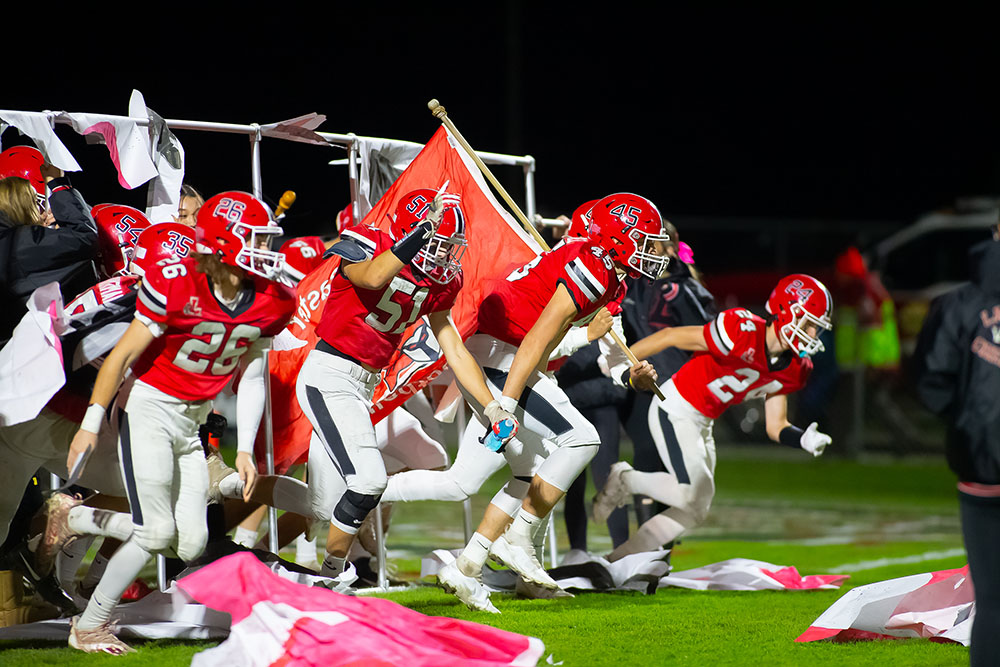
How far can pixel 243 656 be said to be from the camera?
4.15 m

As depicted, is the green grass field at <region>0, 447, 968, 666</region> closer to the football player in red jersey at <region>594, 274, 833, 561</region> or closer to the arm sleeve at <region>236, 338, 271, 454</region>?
the football player in red jersey at <region>594, 274, 833, 561</region>

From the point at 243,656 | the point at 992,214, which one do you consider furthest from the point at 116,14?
the point at 243,656

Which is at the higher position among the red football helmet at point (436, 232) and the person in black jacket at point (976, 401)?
the red football helmet at point (436, 232)

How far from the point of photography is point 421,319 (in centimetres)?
617

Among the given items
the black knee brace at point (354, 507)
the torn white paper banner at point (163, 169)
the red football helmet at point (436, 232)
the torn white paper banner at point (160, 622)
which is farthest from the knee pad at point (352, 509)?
the torn white paper banner at point (163, 169)

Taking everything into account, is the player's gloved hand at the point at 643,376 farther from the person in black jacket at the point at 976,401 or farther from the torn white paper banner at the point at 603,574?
the person in black jacket at the point at 976,401

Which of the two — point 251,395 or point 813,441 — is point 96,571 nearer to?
point 251,395

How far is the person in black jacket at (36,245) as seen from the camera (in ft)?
16.8

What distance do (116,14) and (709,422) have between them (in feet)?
41.1

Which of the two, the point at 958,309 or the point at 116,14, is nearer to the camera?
the point at 958,309

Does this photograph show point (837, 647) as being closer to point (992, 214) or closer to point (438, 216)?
point (438, 216)

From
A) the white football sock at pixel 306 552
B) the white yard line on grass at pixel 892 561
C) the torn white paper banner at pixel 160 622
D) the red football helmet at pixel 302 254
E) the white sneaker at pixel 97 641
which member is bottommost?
the white yard line on grass at pixel 892 561

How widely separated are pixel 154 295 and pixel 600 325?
2.46 meters

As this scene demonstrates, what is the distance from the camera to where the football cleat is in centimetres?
525
